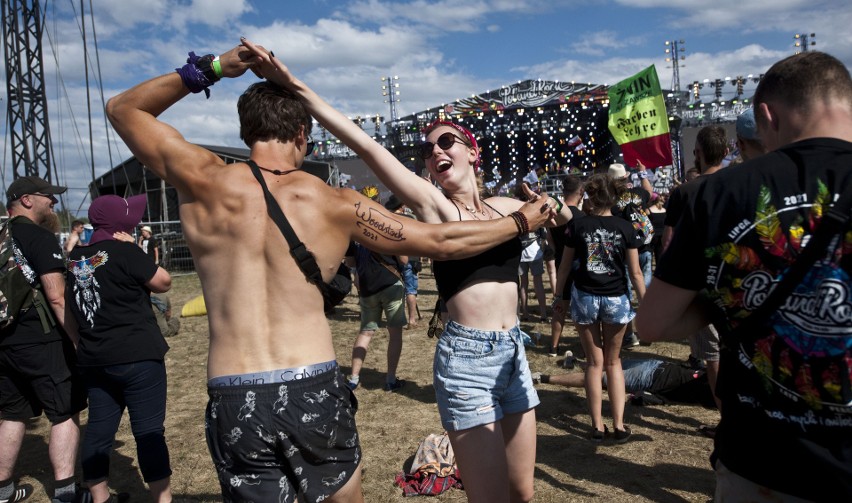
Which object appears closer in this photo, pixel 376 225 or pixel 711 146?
pixel 376 225

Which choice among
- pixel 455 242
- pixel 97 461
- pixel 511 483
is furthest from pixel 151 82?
pixel 97 461

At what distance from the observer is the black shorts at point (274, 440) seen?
2.03m

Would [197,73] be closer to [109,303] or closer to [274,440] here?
[274,440]

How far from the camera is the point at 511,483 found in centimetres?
288

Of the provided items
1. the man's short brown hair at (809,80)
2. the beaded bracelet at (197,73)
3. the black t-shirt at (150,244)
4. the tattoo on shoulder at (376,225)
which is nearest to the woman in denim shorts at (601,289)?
the tattoo on shoulder at (376,225)

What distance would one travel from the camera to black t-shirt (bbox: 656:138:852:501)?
1.46 meters

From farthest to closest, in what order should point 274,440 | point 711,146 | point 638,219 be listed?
point 638,219, point 711,146, point 274,440

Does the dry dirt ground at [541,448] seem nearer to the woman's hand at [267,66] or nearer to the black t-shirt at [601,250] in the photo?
the black t-shirt at [601,250]

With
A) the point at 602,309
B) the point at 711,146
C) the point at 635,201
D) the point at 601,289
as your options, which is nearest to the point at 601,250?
the point at 601,289

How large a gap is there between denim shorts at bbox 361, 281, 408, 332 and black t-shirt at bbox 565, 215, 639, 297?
227 centimetres

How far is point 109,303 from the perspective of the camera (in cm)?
372

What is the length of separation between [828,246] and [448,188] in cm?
185

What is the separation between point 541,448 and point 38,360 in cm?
377

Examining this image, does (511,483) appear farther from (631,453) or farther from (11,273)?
(11,273)
